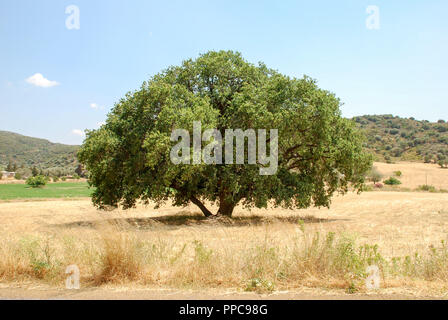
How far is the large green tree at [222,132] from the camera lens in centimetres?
1916

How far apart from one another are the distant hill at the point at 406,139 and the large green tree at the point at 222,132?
A: 7045 centimetres

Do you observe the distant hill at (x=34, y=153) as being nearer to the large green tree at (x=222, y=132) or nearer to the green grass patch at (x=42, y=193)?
the green grass patch at (x=42, y=193)

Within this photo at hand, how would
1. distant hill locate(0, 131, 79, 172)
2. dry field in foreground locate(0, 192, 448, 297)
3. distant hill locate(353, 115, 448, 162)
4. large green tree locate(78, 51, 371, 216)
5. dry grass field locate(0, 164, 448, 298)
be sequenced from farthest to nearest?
1. distant hill locate(0, 131, 79, 172)
2. distant hill locate(353, 115, 448, 162)
3. large green tree locate(78, 51, 371, 216)
4. dry field in foreground locate(0, 192, 448, 297)
5. dry grass field locate(0, 164, 448, 298)

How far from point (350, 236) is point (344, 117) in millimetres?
15542

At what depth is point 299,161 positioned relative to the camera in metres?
21.9

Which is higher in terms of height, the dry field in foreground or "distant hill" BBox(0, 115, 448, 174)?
"distant hill" BBox(0, 115, 448, 174)

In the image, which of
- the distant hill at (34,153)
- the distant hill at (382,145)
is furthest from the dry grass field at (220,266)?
the distant hill at (34,153)

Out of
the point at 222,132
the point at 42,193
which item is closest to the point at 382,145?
the point at 42,193

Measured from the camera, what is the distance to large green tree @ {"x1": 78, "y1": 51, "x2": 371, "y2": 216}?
19.2 metres

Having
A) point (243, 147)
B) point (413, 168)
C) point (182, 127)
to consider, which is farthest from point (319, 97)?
point (413, 168)

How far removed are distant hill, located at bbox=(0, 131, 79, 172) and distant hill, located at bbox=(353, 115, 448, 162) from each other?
119644mm

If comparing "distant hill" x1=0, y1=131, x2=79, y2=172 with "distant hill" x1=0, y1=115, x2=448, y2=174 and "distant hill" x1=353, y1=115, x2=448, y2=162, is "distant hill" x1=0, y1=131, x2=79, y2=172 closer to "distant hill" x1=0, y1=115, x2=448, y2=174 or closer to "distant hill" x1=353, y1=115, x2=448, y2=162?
"distant hill" x1=0, y1=115, x2=448, y2=174

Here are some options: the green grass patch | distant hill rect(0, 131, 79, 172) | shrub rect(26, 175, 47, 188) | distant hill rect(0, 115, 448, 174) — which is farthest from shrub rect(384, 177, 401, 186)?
distant hill rect(0, 131, 79, 172)

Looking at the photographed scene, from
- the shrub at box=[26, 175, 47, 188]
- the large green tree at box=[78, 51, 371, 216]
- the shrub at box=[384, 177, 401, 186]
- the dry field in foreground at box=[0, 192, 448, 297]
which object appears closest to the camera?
the dry field in foreground at box=[0, 192, 448, 297]
